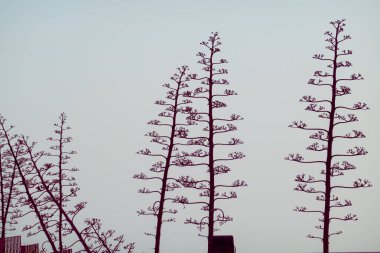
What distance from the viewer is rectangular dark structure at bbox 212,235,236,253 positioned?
805cm


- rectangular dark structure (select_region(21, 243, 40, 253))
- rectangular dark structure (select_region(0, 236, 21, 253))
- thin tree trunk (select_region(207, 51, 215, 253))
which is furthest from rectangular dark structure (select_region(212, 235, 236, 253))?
rectangular dark structure (select_region(21, 243, 40, 253))

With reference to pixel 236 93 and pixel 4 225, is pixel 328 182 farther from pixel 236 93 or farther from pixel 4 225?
pixel 4 225

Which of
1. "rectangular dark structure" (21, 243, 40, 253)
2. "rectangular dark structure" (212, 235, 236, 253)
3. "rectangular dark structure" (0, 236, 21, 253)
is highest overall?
"rectangular dark structure" (212, 235, 236, 253)

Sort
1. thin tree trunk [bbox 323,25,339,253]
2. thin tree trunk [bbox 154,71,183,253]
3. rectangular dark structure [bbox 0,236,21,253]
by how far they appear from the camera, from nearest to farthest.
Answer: thin tree trunk [bbox 323,25,339,253] < thin tree trunk [bbox 154,71,183,253] < rectangular dark structure [bbox 0,236,21,253]

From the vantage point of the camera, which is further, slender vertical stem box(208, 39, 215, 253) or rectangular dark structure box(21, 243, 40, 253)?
rectangular dark structure box(21, 243, 40, 253)

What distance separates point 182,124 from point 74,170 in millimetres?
7429

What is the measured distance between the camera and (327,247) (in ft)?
51.5

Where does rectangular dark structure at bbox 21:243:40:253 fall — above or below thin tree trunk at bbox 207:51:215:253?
below

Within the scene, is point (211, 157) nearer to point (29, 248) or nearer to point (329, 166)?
point (329, 166)

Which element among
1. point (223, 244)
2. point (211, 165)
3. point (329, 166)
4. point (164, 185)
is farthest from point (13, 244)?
point (223, 244)

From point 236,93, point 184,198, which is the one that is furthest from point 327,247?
point 236,93

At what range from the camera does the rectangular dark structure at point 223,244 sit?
8046mm

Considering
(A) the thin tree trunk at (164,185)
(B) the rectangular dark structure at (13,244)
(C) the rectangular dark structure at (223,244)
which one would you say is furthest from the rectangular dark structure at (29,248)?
(C) the rectangular dark structure at (223,244)

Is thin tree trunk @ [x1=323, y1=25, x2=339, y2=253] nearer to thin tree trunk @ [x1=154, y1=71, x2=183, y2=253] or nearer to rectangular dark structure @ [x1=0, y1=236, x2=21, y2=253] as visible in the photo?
thin tree trunk @ [x1=154, y1=71, x2=183, y2=253]
